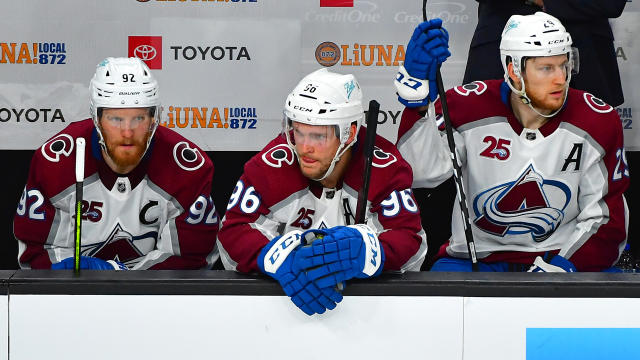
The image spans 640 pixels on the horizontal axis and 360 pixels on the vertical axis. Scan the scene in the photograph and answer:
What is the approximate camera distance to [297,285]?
2021mm

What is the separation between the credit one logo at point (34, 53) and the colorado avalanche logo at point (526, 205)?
1754 millimetres

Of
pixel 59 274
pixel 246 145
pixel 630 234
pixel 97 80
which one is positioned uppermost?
pixel 97 80

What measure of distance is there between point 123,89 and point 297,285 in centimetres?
94

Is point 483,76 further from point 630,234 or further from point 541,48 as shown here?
point 630,234

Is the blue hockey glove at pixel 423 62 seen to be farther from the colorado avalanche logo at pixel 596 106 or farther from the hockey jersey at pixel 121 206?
the hockey jersey at pixel 121 206

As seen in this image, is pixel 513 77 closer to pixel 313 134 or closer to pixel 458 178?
pixel 458 178

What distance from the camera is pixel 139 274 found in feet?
6.75

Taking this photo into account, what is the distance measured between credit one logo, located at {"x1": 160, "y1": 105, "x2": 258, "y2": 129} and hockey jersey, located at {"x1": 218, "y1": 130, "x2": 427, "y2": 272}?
1.29 meters

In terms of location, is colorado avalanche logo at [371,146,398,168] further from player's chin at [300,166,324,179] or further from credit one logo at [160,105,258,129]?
credit one logo at [160,105,258,129]

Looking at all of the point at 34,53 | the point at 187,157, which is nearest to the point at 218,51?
the point at 34,53

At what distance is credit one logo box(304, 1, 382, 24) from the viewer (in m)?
3.81

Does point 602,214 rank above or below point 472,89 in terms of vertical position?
below

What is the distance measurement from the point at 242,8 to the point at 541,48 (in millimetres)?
1370

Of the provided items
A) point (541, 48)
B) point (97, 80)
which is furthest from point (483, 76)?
point (97, 80)
